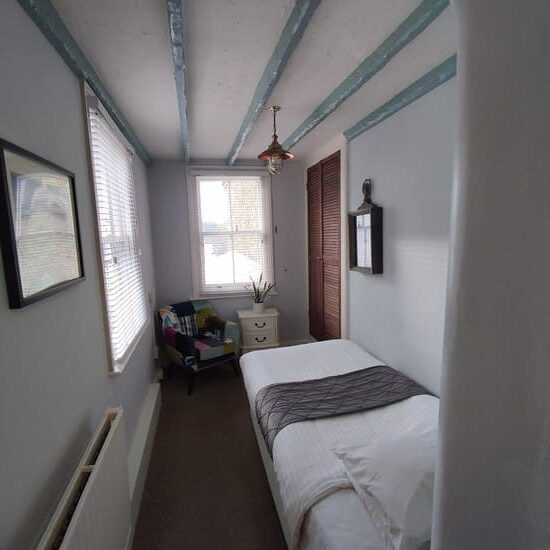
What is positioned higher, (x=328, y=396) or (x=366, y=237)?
(x=366, y=237)

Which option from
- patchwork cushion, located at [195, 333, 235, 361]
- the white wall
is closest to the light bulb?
patchwork cushion, located at [195, 333, 235, 361]

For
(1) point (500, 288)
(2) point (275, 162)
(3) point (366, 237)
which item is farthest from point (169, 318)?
(1) point (500, 288)

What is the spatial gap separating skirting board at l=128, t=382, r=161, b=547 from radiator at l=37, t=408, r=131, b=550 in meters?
0.25

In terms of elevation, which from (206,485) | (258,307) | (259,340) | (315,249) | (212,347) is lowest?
(206,485)

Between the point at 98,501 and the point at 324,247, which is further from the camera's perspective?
the point at 324,247

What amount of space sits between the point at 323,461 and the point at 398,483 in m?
0.38

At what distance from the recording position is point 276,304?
3.92m

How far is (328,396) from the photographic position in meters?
1.83

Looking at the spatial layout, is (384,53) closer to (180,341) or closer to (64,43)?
(64,43)

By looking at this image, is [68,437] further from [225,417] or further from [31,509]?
[225,417]


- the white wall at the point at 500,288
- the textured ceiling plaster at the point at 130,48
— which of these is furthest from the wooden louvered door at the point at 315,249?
the white wall at the point at 500,288

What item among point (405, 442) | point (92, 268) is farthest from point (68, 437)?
point (405, 442)

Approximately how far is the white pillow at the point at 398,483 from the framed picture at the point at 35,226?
125cm

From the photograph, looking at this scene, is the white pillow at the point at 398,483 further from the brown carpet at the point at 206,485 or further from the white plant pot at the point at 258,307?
the white plant pot at the point at 258,307
